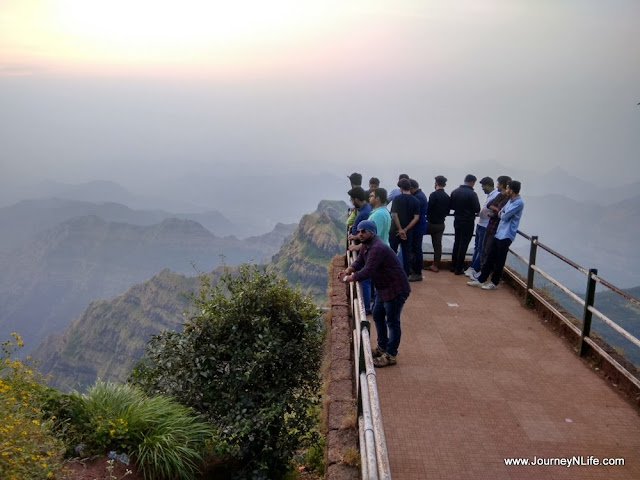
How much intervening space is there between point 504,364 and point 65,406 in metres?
5.62

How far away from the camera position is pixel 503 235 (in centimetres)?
857

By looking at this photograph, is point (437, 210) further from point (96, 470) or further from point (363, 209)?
point (96, 470)

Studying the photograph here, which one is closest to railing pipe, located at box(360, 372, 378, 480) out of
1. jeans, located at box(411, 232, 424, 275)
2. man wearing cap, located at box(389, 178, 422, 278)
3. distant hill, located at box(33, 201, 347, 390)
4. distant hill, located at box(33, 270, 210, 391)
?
man wearing cap, located at box(389, 178, 422, 278)

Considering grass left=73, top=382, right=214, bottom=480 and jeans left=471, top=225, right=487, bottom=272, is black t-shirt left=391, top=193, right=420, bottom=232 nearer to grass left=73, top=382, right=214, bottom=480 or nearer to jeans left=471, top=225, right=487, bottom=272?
jeans left=471, top=225, right=487, bottom=272

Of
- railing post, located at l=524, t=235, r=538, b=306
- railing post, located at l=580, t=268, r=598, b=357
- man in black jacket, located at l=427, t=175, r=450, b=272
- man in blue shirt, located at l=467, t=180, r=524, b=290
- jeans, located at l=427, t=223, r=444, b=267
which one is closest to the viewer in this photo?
railing post, located at l=580, t=268, r=598, b=357

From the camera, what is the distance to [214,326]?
6.97m

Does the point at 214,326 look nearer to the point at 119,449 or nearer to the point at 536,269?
the point at 119,449

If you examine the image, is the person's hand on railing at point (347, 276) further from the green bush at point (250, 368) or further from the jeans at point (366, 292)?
the green bush at point (250, 368)

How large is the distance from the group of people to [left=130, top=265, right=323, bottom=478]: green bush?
1253 mm

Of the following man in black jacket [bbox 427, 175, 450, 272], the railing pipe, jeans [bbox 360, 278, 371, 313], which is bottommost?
jeans [bbox 360, 278, 371, 313]

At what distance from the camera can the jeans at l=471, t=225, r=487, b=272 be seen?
962 centimetres

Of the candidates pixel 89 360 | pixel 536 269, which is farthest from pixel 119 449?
pixel 89 360

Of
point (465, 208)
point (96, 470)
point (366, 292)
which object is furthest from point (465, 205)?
point (96, 470)

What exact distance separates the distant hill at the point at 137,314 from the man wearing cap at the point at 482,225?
78298mm
